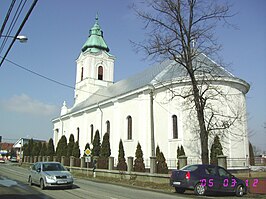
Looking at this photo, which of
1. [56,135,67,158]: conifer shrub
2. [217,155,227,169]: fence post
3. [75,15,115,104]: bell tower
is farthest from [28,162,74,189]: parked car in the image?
[75,15,115,104]: bell tower

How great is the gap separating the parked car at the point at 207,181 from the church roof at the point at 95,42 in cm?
3913

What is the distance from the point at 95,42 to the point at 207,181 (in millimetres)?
41637

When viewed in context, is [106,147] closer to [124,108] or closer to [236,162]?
[124,108]

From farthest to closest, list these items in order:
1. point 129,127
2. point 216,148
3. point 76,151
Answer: point 76,151, point 129,127, point 216,148

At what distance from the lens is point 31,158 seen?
54344 millimetres

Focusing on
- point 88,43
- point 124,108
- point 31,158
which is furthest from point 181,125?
point 31,158

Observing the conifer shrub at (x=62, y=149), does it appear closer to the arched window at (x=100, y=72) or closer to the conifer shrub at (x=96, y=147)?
the conifer shrub at (x=96, y=147)

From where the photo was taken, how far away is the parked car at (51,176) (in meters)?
14.8

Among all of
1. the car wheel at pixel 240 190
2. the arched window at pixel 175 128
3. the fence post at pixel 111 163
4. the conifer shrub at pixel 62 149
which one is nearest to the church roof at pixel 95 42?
the conifer shrub at pixel 62 149

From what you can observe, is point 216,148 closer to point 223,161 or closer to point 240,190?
point 223,161

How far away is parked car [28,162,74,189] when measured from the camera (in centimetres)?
1484

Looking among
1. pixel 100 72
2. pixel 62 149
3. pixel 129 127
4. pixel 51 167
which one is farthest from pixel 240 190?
pixel 100 72

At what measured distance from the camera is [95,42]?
51.7 metres

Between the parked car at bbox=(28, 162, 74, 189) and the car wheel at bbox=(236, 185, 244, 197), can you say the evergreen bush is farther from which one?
the car wheel at bbox=(236, 185, 244, 197)
